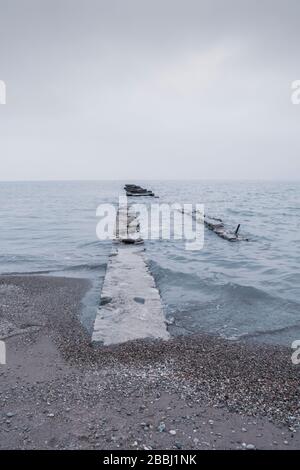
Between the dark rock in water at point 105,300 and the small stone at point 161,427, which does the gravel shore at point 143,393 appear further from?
the dark rock in water at point 105,300

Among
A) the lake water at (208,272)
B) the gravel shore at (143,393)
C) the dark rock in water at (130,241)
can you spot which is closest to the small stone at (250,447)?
the gravel shore at (143,393)

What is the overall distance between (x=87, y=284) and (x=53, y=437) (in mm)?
6277

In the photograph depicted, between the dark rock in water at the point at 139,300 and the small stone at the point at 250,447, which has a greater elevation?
the dark rock in water at the point at 139,300

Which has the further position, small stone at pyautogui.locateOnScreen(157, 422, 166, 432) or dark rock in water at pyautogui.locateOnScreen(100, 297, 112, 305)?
dark rock in water at pyautogui.locateOnScreen(100, 297, 112, 305)

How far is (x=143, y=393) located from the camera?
181 inches

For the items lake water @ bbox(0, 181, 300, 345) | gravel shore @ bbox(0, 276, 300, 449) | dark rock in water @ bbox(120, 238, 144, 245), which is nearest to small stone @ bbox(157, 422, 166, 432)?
gravel shore @ bbox(0, 276, 300, 449)

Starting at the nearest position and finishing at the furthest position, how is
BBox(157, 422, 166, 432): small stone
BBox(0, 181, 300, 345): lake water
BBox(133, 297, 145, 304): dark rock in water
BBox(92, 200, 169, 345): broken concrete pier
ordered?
BBox(157, 422, 166, 432): small stone → BBox(92, 200, 169, 345): broken concrete pier → BBox(0, 181, 300, 345): lake water → BBox(133, 297, 145, 304): dark rock in water

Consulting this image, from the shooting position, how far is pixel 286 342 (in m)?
6.37

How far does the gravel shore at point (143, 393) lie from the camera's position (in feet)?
12.5

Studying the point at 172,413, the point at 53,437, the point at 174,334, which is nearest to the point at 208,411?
the point at 172,413

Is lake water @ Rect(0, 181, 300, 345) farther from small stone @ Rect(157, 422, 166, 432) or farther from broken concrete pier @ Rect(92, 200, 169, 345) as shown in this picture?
Answer: small stone @ Rect(157, 422, 166, 432)

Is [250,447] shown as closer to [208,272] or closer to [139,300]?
[139,300]

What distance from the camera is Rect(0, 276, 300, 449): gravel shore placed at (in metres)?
3.82
